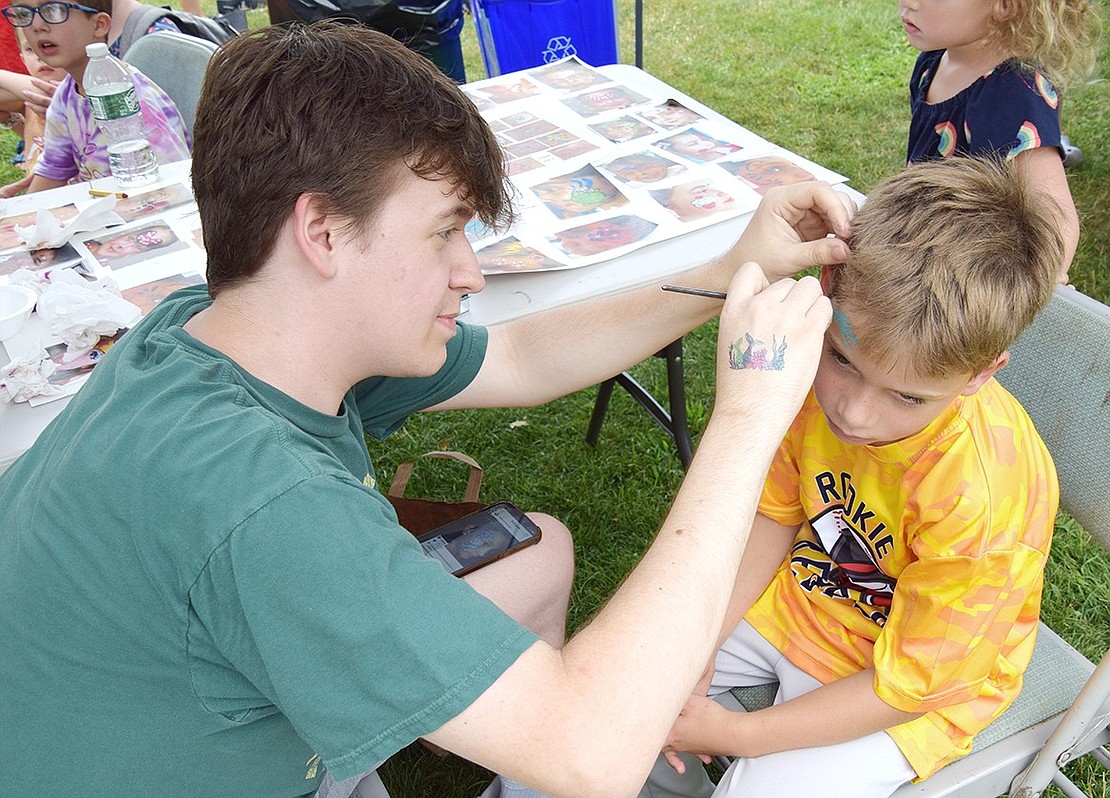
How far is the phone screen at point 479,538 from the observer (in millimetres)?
1658

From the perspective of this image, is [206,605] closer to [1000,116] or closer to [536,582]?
[536,582]

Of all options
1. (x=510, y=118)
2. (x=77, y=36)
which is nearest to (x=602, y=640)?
(x=510, y=118)

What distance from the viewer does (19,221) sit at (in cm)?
→ 211

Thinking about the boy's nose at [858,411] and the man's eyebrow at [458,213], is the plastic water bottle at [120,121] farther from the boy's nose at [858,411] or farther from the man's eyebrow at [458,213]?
the boy's nose at [858,411]

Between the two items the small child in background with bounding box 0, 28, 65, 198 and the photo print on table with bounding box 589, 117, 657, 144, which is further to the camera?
the small child in background with bounding box 0, 28, 65, 198

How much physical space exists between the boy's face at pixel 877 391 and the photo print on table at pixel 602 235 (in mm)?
633

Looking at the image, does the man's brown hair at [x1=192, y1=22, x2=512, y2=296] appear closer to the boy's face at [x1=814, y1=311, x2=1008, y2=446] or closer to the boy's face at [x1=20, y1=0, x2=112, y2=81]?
the boy's face at [x1=814, y1=311, x2=1008, y2=446]

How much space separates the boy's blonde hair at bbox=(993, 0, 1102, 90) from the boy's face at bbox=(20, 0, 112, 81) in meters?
2.55

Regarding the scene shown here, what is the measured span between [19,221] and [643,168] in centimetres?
145

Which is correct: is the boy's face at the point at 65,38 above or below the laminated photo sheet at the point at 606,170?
above

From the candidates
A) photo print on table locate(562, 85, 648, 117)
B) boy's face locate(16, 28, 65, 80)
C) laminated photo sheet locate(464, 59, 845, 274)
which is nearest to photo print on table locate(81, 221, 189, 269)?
laminated photo sheet locate(464, 59, 845, 274)

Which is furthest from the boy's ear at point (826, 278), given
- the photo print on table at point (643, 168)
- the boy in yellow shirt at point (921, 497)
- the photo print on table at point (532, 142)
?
the photo print on table at point (532, 142)

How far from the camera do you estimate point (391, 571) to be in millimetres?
935

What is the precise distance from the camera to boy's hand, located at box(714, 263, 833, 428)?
1139mm
